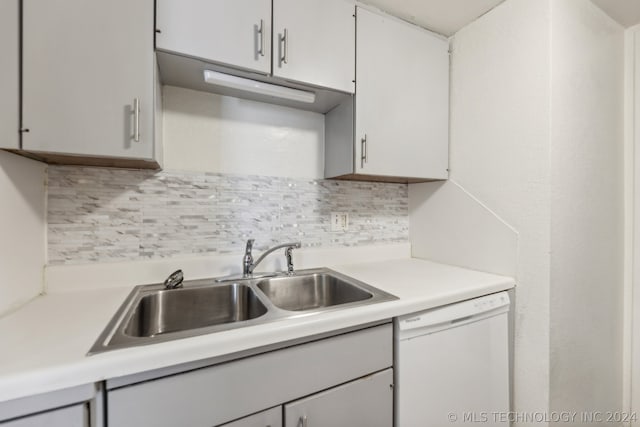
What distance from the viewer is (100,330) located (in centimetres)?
76

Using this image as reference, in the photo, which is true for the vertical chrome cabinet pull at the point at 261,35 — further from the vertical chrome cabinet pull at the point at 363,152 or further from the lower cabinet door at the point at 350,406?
the lower cabinet door at the point at 350,406

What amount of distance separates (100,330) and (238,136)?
983 millimetres

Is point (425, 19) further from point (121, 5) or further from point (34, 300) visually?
point (34, 300)

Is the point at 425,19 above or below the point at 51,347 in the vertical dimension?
above

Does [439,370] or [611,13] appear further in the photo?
[611,13]

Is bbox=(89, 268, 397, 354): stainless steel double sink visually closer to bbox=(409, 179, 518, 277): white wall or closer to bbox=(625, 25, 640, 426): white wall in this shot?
bbox=(409, 179, 518, 277): white wall

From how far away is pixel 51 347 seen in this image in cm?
65

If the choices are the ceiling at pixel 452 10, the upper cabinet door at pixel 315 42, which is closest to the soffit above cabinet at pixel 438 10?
the ceiling at pixel 452 10

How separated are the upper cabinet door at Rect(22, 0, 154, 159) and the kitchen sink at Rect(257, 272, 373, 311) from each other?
770mm

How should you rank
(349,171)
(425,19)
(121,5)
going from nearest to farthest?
(121,5), (349,171), (425,19)

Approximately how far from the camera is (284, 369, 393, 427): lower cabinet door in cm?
83

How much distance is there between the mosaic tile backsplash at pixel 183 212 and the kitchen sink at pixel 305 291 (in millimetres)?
228

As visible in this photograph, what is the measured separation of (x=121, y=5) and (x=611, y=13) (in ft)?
7.42

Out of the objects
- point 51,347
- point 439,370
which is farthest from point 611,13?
point 51,347
